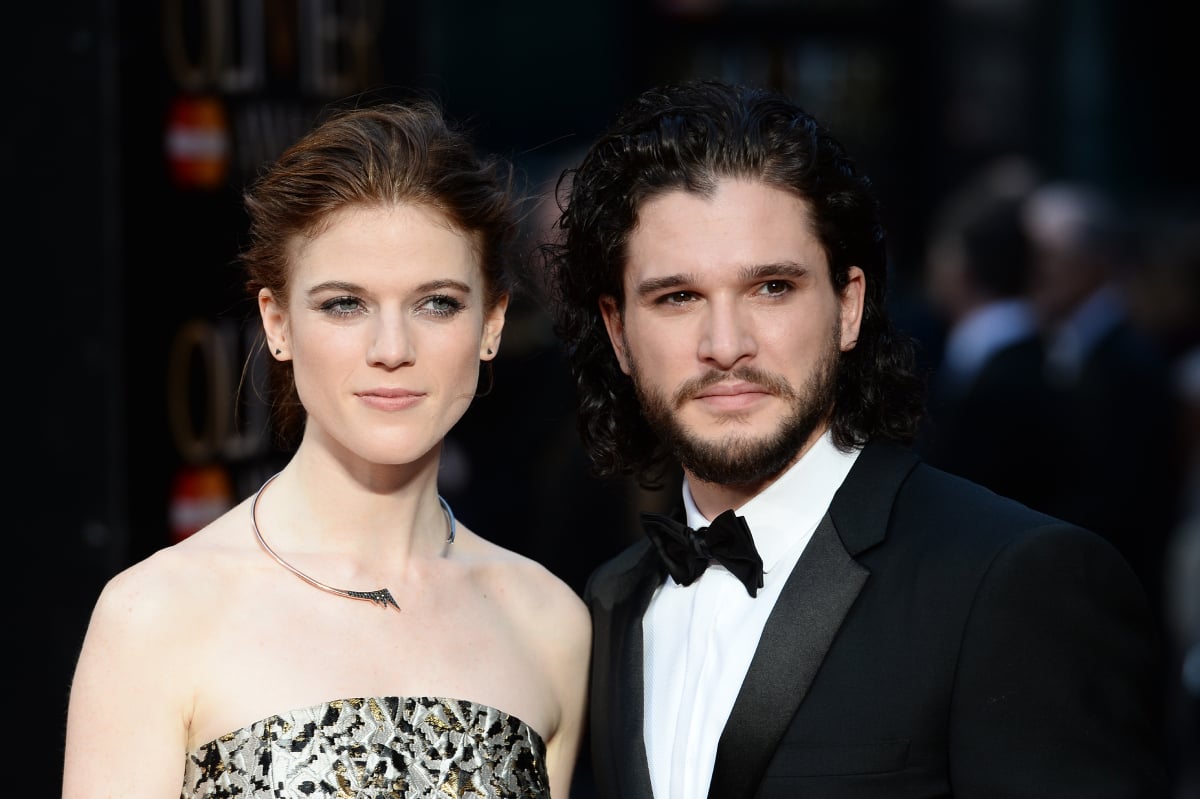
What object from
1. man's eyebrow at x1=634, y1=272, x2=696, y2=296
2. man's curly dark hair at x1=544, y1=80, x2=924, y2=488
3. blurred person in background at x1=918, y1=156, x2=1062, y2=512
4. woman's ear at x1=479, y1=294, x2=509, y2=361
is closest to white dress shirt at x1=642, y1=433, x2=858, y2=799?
man's curly dark hair at x1=544, y1=80, x2=924, y2=488

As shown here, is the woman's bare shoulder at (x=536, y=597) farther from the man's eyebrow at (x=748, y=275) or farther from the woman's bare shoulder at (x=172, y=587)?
the man's eyebrow at (x=748, y=275)

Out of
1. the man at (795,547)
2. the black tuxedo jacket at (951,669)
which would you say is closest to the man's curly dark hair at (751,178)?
the man at (795,547)

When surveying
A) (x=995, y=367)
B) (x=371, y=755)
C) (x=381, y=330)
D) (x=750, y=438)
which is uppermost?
(x=381, y=330)

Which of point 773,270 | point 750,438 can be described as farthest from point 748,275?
point 750,438

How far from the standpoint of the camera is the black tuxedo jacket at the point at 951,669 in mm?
2432

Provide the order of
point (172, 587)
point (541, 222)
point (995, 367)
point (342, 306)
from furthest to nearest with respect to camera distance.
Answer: point (995, 367)
point (541, 222)
point (342, 306)
point (172, 587)

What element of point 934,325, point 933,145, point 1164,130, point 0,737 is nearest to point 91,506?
point 0,737

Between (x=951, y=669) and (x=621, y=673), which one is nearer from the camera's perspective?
(x=951, y=669)

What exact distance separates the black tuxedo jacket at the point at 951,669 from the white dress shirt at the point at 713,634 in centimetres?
8

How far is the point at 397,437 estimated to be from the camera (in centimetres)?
277

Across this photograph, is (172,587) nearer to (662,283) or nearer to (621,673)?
(621,673)

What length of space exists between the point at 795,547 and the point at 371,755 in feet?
2.59

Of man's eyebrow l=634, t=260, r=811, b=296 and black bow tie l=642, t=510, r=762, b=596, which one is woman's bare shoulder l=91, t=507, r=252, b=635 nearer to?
black bow tie l=642, t=510, r=762, b=596

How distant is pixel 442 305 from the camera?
2834 millimetres
